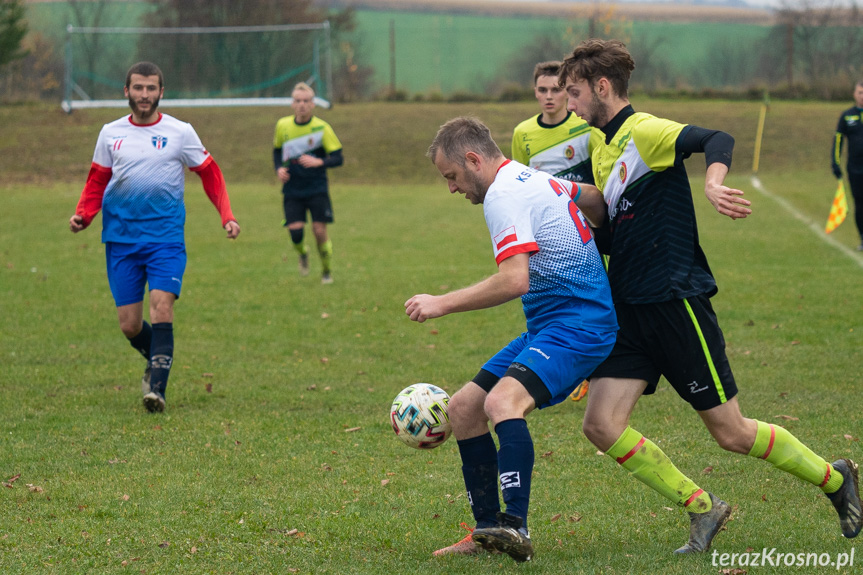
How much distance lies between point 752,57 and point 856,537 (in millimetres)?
55652

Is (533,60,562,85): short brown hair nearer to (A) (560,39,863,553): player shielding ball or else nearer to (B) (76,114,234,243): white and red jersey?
(B) (76,114,234,243): white and red jersey

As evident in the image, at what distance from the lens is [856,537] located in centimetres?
436

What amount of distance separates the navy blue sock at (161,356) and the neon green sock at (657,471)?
154 inches

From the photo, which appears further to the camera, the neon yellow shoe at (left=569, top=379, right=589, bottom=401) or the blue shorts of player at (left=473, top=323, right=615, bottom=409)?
the neon yellow shoe at (left=569, top=379, right=589, bottom=401)

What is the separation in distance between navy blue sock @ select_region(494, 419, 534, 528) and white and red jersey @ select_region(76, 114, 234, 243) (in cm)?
388

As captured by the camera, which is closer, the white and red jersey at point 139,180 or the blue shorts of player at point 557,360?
the blue shorts of player at point 557,360

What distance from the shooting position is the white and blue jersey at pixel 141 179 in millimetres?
7066

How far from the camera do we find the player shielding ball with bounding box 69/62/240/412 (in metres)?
7.02

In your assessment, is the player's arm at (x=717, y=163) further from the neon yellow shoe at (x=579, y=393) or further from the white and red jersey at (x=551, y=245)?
the neon yellow shoe at (x=579, y=393)

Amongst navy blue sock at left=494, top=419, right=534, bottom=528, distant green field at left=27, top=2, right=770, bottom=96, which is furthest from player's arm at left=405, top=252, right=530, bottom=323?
distant green field at left=27, top=2, right=770, bottom=96

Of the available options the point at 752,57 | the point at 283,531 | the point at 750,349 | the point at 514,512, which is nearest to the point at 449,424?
the point at 514,512

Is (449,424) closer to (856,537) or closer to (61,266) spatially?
(856,537)

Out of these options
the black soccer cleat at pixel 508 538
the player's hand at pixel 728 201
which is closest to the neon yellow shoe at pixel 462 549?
the black soccer cleat at pixel 508 538

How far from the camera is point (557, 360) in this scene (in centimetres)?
393
